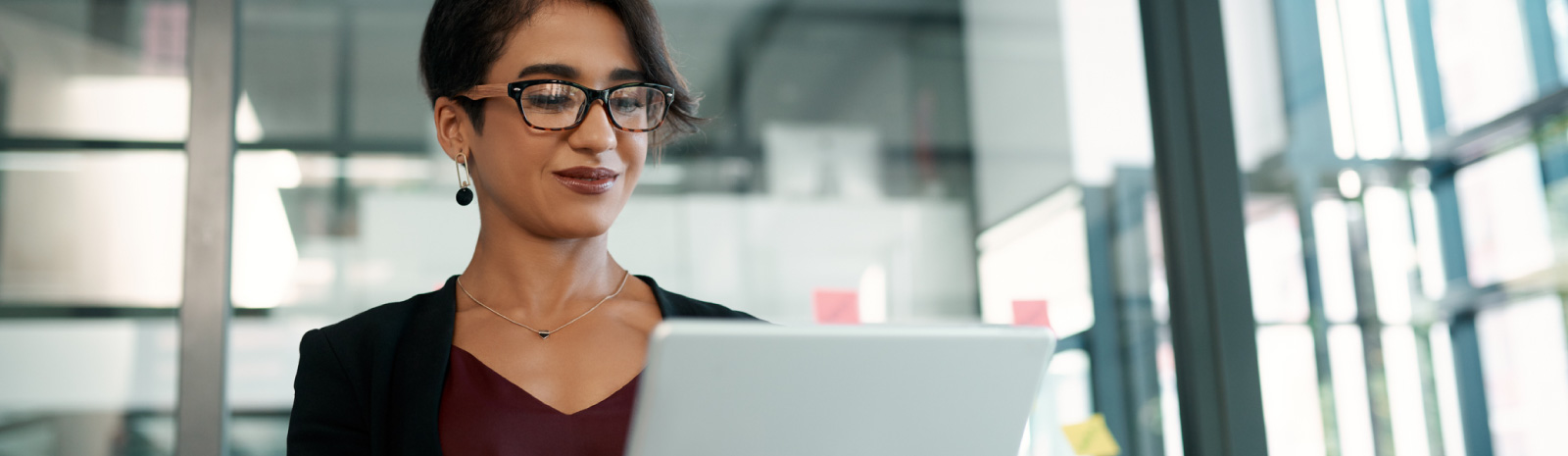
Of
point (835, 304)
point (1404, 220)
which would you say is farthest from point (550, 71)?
point (1404, 220)

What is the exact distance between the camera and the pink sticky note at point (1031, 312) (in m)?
2.56

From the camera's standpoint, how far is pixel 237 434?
230cm

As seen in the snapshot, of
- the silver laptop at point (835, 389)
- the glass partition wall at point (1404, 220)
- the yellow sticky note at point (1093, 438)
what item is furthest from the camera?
the glass partition wall at point (1404, 220)

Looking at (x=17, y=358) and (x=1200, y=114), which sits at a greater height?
(x=1200, y=114)

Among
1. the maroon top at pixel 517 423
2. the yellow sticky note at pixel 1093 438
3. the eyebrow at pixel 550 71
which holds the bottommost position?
the yellow sticky note at pixel 1093 438

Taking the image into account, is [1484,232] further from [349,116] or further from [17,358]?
[17,358]

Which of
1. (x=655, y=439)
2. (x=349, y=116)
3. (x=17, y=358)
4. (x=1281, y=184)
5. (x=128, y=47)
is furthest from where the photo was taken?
(x=1281, y=184)

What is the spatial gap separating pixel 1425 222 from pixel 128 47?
9.73ft

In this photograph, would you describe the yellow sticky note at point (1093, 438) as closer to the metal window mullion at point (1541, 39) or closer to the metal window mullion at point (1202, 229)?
the metal window mullion at point (1202, 229)

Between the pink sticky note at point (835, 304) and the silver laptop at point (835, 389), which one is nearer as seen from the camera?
the silver laptop at point (835, 389)

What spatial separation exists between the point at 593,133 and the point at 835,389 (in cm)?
45

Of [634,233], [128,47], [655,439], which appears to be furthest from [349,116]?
[655,439]

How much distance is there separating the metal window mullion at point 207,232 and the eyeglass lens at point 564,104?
2.68 ft

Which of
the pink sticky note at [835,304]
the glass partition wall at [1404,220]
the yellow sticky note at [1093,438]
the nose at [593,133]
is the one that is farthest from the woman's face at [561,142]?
the glass partition wall at [1404,220]
